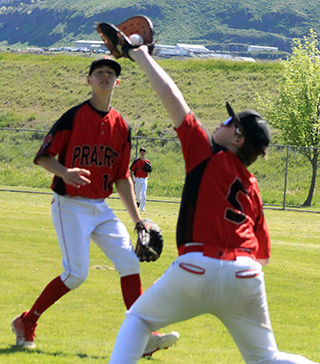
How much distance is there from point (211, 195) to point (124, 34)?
1313mm

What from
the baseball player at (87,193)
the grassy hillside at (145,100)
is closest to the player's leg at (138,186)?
the grassy hillside at (145,100)

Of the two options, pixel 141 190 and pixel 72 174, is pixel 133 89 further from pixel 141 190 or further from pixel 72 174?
pixel 72 174

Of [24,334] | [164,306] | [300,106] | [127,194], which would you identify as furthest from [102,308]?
[300,106]

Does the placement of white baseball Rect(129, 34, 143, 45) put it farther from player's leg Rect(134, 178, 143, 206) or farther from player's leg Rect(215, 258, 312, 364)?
player's leg Rect(134, 178, 143, 206)

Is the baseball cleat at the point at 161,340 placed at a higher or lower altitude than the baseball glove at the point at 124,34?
lower

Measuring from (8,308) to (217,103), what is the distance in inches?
1947

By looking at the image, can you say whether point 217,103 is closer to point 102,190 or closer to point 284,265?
point 284,265

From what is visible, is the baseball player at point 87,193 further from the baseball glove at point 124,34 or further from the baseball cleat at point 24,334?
the baseball glove at point 124,34

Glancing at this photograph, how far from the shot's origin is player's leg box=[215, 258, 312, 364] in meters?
3.03

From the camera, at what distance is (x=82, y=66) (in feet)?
213

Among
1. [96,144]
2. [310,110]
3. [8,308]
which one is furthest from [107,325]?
[310,110]

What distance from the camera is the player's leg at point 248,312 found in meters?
3.03

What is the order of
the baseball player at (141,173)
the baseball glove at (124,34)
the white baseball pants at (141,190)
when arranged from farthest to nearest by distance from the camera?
the baseball player at (141,173)
the white baseball pants at (141,190)
the baseball glove at (124,34)

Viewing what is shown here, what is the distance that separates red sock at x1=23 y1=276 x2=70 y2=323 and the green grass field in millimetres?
284
